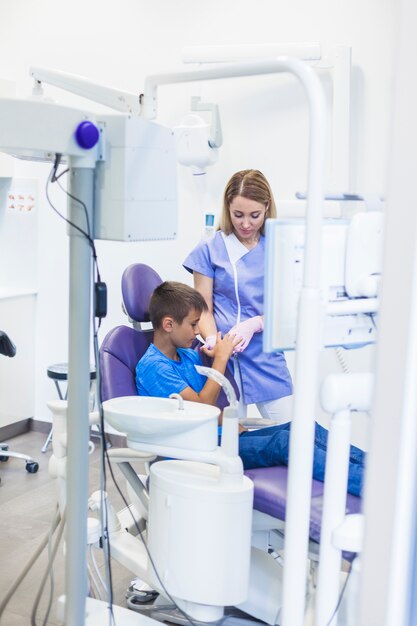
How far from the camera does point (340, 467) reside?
1463mm

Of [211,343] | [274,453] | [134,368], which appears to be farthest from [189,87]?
[274,453]

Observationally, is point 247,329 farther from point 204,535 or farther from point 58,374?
point 58,374

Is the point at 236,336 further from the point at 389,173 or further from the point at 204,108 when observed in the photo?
the point at 389,173

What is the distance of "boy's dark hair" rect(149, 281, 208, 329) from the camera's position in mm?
2340

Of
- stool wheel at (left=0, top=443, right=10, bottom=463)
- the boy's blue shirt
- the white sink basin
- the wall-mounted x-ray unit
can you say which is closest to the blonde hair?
the boy's blue shirt

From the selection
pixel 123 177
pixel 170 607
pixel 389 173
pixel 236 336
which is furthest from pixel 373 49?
pixel 389 173

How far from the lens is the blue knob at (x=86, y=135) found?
1547mm

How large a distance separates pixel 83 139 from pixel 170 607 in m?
1.36

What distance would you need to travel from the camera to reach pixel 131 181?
1592 mm

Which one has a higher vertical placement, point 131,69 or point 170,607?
point 131,69

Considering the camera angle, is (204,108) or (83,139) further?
(204,108)

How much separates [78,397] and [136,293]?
81 centimetres

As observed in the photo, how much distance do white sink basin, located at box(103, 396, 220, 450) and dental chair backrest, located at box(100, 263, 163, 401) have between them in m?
0.25

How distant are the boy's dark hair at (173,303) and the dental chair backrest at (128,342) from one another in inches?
4.0
